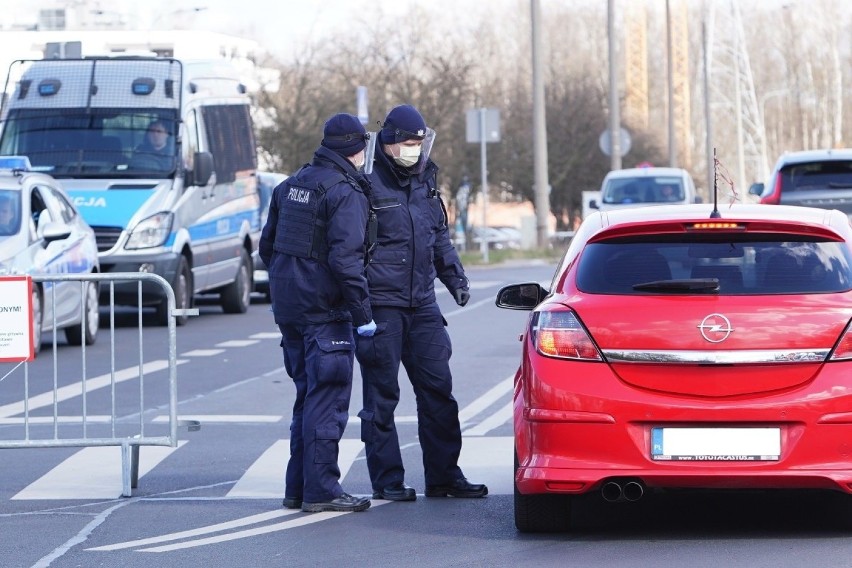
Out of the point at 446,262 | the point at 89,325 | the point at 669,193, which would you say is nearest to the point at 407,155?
the point at 446,262

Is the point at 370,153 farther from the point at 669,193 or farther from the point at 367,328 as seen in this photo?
the point at 669,193

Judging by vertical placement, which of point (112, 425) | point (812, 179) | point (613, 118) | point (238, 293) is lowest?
point (238, 293)

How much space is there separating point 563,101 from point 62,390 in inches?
1811

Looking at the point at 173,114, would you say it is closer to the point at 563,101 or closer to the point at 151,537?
the point at 151,537

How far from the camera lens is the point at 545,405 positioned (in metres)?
7.32

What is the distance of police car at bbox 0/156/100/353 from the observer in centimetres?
1666

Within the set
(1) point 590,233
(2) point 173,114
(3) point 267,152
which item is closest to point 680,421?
(1) point 590,233

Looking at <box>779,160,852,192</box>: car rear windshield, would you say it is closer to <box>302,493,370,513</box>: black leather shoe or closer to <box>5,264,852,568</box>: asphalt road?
<box>5,264,852,568</box>: asphalt road

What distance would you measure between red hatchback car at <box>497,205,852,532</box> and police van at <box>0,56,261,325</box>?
1290cm

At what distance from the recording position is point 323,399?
8.44 metres

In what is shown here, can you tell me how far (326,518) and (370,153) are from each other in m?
1.82

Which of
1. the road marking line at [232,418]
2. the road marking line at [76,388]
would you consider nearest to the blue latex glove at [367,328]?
the road marking line at [232,418]

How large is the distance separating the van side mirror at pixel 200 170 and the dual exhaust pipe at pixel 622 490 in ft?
46.6

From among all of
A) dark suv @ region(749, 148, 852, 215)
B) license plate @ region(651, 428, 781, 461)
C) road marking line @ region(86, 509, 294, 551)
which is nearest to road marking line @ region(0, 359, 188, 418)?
road marking line @ region(86, 509, 294, 551)
